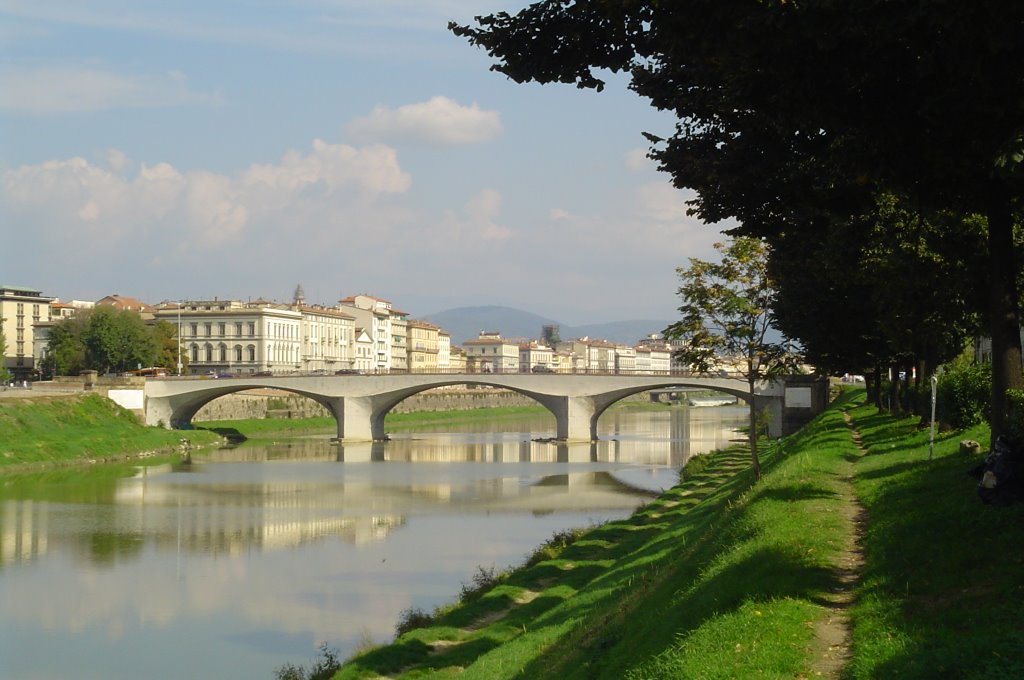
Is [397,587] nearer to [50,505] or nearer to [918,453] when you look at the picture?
[918,453]

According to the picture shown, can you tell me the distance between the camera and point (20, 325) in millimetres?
120750

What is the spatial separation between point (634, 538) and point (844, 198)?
43.6 ft

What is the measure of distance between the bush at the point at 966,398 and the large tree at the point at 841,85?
6957 millimetres

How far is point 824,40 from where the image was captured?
9.09 metres

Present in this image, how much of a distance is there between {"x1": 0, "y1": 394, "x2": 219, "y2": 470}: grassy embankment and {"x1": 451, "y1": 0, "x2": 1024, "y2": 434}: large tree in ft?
150

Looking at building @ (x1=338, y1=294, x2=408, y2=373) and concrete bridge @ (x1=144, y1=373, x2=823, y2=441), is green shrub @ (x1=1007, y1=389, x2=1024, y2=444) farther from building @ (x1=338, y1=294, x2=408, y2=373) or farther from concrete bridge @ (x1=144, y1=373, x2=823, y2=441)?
building @ (x1=338, y1=294, x2=408, y2=373)

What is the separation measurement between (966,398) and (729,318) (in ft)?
20.4

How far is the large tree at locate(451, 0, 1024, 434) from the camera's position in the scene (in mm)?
8875

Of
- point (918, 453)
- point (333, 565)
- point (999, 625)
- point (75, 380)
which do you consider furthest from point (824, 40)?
point (75, 380)

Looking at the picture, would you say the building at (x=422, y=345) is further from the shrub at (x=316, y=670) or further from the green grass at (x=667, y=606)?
the shrub at (x=316, y=670)

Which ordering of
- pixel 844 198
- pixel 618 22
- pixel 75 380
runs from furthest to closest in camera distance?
pixel 75 380 → pixel 844 198 → pixel 618 22

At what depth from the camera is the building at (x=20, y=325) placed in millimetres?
118312

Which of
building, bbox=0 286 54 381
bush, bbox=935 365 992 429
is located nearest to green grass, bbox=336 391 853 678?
bush, bbox=935 365 992 429

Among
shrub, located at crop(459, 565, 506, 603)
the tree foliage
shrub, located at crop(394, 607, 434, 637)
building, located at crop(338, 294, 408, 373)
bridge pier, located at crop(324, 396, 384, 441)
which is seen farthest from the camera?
building, located at crop(338, 294, 408, 373)
